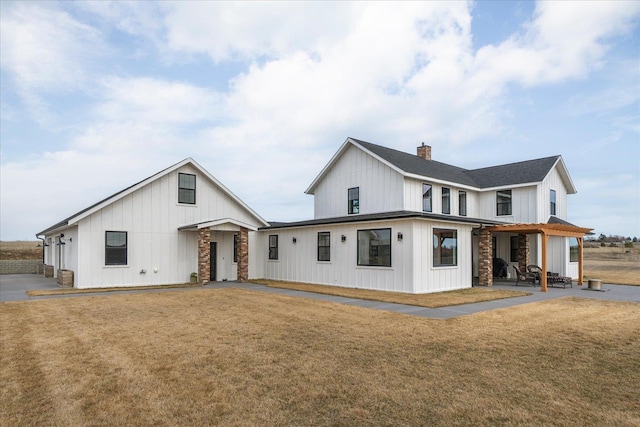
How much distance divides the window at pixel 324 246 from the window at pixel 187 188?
274 inches

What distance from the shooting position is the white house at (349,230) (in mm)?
16344

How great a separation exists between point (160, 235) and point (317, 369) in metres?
15.5

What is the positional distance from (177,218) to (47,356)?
45.0 ft

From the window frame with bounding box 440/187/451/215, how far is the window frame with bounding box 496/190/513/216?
386 centimetres

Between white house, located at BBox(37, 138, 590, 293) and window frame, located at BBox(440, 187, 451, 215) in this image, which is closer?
white house, located at BBox(37, 138, 590, 293)

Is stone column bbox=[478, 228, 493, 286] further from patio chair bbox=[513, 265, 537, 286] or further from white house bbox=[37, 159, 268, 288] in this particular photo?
white house bbox=[37, 159, 268, 288]

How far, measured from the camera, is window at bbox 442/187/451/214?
71.9 feet

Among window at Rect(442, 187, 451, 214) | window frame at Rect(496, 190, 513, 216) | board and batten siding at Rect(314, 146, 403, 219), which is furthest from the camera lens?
window frame at Rect(496, 190, 513, 216)

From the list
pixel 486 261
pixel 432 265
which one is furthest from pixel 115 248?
pixel 486 261

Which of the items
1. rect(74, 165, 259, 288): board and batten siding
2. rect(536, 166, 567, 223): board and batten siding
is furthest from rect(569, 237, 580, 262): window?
rect(74, 165, 259, 288): board and batten siding

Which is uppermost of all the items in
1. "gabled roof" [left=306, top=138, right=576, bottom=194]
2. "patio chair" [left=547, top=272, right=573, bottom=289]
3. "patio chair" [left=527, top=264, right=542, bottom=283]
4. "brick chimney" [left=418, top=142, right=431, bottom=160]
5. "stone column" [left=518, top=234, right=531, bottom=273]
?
"brick chimney" [left=418, top=142, right=431, bottom=160]

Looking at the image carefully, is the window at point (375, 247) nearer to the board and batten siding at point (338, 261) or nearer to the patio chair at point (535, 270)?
the board and batten siding at point (338, 261)

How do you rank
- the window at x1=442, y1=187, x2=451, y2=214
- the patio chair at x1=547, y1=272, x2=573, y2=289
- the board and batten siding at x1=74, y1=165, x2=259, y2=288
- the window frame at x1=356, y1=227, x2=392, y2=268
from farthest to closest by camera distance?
the window at x1=442, y1=187, x2=451, y2=214, the patio chair at x1=547, y1=272, x2=573, y2=289, the board and batten siding at x1=74, y1=165, x2=259, y2=288, the window frame at x1=356, y1=227, x2=392, y2=268

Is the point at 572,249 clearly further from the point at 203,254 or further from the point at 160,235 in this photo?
the point at 160,235
